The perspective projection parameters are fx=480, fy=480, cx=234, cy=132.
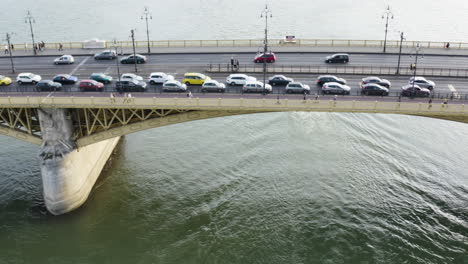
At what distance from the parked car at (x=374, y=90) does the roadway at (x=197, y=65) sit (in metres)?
2.19

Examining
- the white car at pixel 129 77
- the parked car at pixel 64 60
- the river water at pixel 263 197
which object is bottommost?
the river water at pixel 263 197

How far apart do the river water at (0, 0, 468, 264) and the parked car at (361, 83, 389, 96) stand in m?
8.77

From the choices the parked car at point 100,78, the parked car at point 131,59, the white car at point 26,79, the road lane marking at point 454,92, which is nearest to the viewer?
the road lane marking at point 454,92

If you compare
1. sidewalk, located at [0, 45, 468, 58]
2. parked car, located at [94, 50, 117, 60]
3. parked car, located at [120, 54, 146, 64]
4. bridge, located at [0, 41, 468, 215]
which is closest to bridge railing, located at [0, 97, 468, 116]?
bridge, located at [0, 41, 468, 215]

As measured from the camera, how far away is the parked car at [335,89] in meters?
A: 43.5

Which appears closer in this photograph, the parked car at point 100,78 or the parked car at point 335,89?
the parked car at point 335,89

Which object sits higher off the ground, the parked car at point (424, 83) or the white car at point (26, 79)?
the white car at point (26, 79)

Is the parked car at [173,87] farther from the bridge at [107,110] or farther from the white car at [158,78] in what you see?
the white car at [158,78]

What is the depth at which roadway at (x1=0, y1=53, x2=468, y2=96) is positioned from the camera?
155ft

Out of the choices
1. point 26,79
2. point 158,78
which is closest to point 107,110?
point 158,78

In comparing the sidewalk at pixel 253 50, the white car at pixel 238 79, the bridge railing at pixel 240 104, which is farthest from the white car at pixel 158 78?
the sidewalk at pixel 253 50

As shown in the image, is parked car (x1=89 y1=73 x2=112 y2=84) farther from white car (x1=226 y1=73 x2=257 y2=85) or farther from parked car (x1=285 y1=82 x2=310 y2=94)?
parked car (x1=285 y1=82 x2=310 y2=94)

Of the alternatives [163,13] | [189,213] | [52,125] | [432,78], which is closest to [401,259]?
[189,213]

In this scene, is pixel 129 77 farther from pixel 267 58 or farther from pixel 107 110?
pixel 267 58
